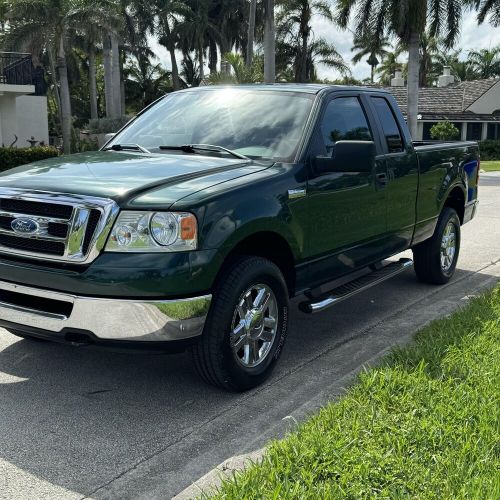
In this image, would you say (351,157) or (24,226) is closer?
(24,226)

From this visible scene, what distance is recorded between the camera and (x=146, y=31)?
51500mm

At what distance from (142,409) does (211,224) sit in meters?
1.20

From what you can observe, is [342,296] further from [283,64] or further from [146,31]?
[146,31]

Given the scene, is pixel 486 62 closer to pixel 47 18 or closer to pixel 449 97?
pixel 449 97

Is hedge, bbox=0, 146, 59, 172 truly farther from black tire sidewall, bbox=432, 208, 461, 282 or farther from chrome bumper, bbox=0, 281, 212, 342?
chrome bumper, bbox=0, 281, 212, 342

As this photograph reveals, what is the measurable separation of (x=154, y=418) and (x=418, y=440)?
151 cm

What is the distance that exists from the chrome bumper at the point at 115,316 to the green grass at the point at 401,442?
0.84m

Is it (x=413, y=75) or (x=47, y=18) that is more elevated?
(x=47, y=18)

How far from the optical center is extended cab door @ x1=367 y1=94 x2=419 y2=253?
5840mm

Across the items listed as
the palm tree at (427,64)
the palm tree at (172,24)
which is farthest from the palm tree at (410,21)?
the palm tree at (427,64)

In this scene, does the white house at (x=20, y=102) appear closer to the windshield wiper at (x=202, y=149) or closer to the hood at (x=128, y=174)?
the windshield wiper at (x=202, y=149)

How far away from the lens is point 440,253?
7.09 meters

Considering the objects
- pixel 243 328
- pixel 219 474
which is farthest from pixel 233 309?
pixel 219 474

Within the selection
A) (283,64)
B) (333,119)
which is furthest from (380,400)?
(283,64)
